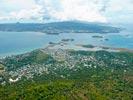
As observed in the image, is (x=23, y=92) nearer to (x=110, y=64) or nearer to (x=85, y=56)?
(x=110, y=64)

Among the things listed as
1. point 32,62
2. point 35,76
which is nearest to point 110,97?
point 35,76

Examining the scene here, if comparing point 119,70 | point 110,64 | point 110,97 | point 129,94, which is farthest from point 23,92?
point 110,64

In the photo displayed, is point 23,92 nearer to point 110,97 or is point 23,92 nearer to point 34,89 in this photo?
point 34,89

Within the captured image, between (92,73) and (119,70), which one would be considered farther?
(119,70)

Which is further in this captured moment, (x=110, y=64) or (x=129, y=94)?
(x=110, y=64)

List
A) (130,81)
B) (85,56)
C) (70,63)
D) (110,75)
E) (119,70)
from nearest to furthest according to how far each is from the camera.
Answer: (130,81)
(110,75)
(119,70)
(70,63)
(85,56)

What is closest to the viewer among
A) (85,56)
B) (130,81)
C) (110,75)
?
(130,81)
